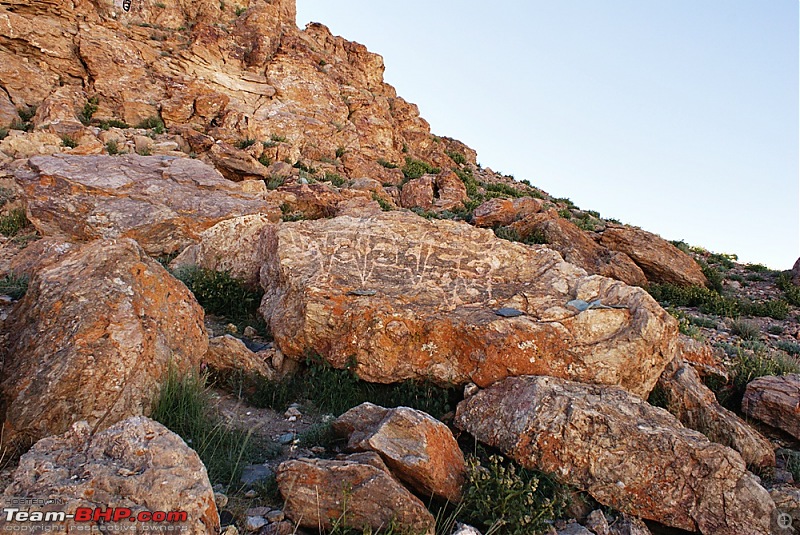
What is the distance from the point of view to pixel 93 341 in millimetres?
3086

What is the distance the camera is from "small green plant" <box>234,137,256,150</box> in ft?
53.0

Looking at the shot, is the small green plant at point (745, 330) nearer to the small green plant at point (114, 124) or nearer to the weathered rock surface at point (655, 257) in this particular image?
the weathered rock surface at point (655, 257)

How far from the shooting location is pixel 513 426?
3594mm

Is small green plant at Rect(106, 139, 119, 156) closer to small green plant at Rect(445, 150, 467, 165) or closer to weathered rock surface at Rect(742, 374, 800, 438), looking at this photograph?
weathered rock surface at Rect(742, 374, 800, 438)

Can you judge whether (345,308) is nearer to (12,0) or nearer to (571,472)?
(571,472)

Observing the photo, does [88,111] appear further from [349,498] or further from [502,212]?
[349,498]

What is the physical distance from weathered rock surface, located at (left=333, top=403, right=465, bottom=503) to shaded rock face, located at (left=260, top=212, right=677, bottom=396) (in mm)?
1030

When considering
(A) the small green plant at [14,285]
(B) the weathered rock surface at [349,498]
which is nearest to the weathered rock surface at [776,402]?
(B) the weathered rock surface at [349,498]

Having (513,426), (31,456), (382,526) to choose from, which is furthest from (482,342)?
(31,456)

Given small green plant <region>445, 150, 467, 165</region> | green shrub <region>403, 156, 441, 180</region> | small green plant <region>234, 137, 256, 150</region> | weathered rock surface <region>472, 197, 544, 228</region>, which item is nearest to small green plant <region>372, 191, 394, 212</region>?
weathered rock surface <region>472, 197, 544, 228</region>

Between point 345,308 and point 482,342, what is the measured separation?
137cm

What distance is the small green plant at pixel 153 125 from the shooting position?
15180 millimetres

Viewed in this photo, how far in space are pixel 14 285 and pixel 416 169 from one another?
60.2ft

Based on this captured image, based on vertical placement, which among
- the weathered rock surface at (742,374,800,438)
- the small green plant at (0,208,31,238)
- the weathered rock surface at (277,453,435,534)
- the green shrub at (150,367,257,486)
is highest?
the weathered rock surface at (742,374,800,438)
